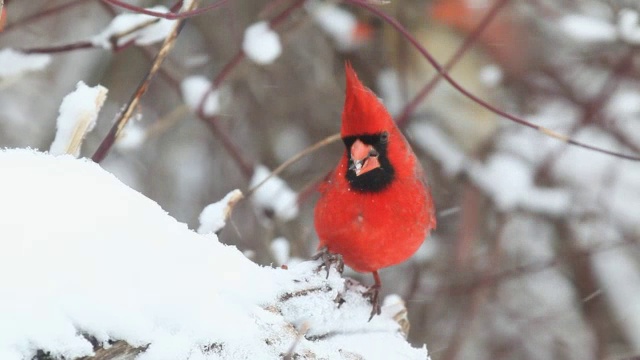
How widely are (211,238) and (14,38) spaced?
10.1 ft

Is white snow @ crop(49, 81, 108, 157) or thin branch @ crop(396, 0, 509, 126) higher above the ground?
white snow @ crop(49, 81, 108, 157)

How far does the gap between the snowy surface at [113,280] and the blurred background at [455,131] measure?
230cm

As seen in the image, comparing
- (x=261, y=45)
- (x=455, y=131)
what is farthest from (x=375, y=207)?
(x=455, y=131)

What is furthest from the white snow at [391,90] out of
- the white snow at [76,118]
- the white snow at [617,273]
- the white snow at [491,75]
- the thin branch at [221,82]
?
the white snow at [76,118]

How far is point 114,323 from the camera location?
1.00 metres

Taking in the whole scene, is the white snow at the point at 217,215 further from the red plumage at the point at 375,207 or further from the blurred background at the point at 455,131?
the blurred background at the point at 455,131

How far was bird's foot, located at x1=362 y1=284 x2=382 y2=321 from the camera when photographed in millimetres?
1700

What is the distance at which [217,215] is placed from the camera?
166 cm

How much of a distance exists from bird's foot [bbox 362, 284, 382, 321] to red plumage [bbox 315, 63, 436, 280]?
8 centimetres

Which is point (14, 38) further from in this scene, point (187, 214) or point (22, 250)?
point (22, 250)

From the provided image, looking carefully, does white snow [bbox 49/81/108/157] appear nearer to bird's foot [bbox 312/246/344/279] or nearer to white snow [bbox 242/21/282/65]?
bird's foot [bbox 312/246/344/279]

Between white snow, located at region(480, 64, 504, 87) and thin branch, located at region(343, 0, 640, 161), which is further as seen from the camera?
white snow, located at region(480, 64, 504, 87)

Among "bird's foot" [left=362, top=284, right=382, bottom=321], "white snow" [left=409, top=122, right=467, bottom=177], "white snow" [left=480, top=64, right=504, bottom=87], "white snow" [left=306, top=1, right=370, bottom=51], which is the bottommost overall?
"white snow" [left=409, top=122, right=467, bottom=177]

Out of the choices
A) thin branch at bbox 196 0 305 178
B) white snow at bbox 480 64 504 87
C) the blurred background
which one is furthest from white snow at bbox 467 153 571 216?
thin branch at bbox 196 0 305 178
